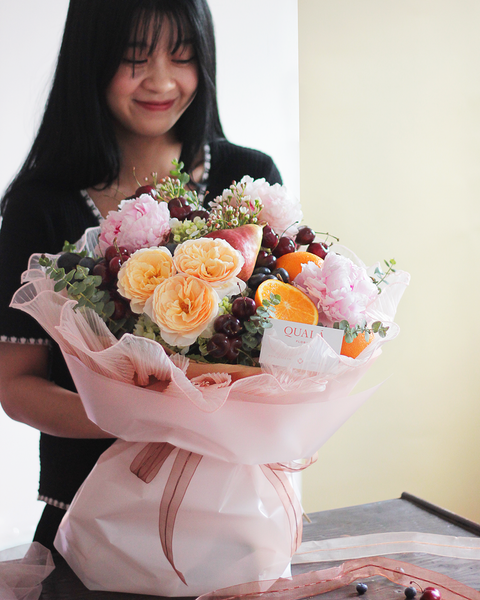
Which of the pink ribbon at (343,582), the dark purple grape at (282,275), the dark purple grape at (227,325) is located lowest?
the pink ribbon at (343,582)

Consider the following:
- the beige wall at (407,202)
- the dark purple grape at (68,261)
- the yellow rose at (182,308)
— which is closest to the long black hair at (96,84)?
the dark purple grape at (68,261)

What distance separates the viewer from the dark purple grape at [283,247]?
0.65 meters

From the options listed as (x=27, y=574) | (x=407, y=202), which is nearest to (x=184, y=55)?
(x=27, y=574)

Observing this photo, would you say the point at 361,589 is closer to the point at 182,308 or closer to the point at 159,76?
the point at 182,308

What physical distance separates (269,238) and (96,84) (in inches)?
19.7

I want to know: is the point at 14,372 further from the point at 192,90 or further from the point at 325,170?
the point at 325,170

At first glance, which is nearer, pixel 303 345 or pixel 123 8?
pixel 303 345

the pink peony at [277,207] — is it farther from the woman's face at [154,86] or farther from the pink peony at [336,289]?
the woman's face at [154,86]

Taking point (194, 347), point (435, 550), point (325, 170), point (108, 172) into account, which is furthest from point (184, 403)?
point (325, 170)

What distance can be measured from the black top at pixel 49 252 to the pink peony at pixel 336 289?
20.6 inches

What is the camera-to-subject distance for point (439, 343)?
2250 millimetres

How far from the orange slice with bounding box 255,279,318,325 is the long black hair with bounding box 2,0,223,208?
0.53m

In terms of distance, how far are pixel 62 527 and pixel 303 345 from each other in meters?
0.39

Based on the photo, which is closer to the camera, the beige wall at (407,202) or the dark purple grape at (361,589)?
the dark purple grape at (361,589)
